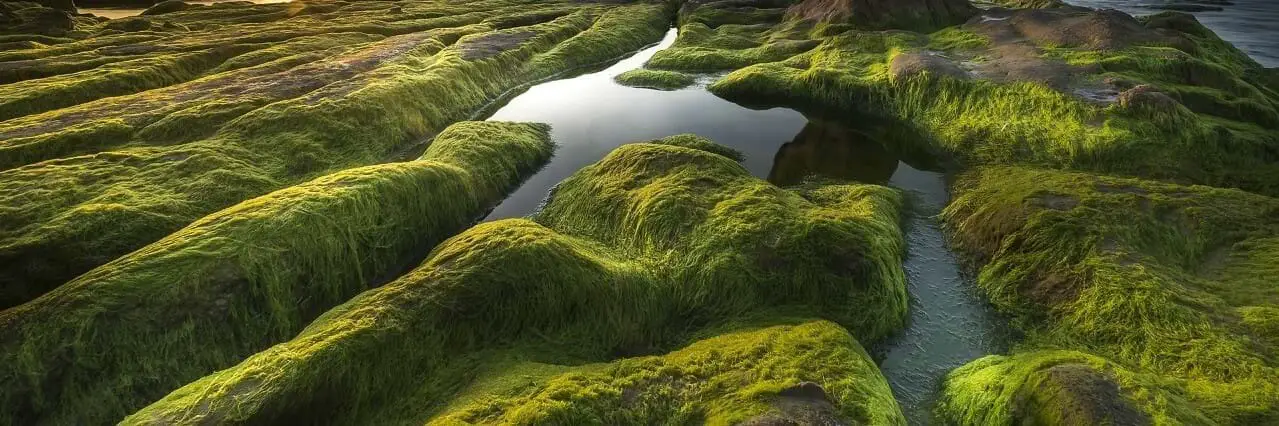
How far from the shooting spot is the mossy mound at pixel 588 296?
552cm

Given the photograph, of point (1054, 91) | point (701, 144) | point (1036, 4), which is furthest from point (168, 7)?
point (1036, 4)

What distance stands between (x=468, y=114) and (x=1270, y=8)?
47845 mm

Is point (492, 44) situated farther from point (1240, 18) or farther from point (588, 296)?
point (1240, 18)

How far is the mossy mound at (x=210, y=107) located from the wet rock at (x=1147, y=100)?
1516 centimetres

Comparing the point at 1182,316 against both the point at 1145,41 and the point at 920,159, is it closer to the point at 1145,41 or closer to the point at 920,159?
the point at 920,159

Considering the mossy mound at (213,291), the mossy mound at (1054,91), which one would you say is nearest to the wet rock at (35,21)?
the mossy mound at (213,291)

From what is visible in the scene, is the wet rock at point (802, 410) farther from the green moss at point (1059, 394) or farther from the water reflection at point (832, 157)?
the water reflection at point (832, 157)

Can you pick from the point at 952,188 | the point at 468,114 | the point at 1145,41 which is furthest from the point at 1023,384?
the point at 1145,41

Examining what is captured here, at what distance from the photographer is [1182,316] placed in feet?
21.9

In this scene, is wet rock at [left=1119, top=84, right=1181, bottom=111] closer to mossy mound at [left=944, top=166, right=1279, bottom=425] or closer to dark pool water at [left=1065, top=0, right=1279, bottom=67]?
mossy mound at [left=944, top=166, right=1279, bottom=425]

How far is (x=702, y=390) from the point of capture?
217 inches

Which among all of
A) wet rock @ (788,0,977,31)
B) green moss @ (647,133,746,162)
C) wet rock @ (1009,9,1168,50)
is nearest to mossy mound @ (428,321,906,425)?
green moss @ (647,133,746,162)

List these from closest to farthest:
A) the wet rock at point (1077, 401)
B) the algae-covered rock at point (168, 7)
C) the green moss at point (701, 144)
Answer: the wet rock at point (1077, 401) < the green moss at point (701, 144) < the algae-covered rock at point (168, 7)

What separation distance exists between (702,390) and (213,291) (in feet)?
18.4
